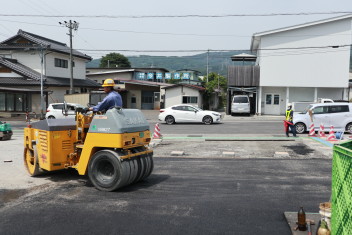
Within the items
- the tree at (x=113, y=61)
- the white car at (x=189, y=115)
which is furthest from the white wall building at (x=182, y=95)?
the tree at (x=113, y=61)

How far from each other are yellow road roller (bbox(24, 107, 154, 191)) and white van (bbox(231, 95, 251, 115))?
2607 cm

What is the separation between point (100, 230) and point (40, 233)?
868 millimetres

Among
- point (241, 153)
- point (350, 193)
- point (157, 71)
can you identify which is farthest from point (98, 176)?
point (157, 71)

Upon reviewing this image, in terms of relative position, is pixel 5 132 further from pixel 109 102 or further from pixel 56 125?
pixel 109 102

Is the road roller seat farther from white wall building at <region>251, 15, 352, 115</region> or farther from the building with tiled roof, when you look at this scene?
white wall building at <region>251, 15, 352, 115</region>

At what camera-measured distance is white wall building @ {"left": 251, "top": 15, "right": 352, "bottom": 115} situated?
31625mm

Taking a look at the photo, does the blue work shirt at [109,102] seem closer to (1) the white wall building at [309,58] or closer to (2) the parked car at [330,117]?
(2) the parked car at [330,117]

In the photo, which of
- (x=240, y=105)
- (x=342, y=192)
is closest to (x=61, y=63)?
(x=240, y=105)

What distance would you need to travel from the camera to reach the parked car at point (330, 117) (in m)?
17.6

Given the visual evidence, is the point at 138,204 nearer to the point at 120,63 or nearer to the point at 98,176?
the point at 98,176

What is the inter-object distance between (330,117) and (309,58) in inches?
632

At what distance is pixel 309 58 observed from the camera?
32094mm

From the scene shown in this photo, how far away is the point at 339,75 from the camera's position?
31812 millimetres

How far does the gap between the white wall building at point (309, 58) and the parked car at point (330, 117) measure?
595 inches
